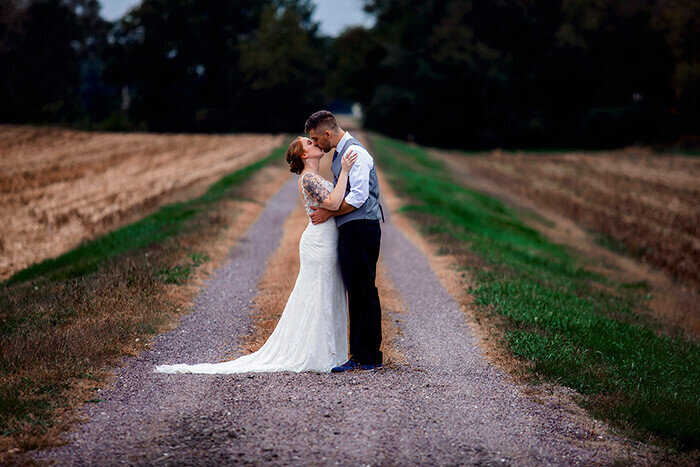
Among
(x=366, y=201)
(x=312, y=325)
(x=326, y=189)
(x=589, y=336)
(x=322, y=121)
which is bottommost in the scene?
(x=589, y=336)

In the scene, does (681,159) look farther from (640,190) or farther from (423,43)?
(423,43)

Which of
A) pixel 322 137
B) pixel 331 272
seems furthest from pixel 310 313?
pixel 322 137

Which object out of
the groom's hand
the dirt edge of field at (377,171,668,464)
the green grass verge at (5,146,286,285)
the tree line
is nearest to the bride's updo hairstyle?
the groom's hand

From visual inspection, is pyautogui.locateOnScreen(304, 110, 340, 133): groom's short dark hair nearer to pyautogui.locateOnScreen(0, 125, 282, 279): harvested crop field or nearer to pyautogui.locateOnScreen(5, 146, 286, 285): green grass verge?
pyautogui.locateOnScreen(5, 146, 286, 285): green grass verge

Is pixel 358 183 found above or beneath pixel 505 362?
above

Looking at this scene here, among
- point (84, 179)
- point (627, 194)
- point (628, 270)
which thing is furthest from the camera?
point (627, 194)

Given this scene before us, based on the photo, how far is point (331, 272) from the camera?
639 centimetres

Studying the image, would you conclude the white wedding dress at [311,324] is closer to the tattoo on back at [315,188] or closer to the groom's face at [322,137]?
the tattoo on back at [315,188]

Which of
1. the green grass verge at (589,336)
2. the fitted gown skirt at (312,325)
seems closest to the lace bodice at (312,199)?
the fitted gown skirt at (312,325)

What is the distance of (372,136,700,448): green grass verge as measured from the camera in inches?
221

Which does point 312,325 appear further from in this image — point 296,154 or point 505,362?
point 505,362

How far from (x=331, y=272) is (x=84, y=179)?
64.8ft

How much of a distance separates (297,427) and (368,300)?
165cm

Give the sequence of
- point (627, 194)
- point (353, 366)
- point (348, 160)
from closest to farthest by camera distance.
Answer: point (348, 160)
point (353, 366)
point (627, 194)
